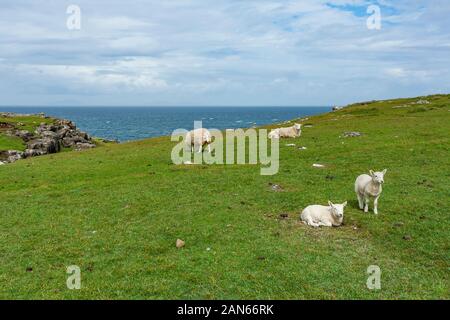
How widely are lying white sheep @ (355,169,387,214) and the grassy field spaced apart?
606mm

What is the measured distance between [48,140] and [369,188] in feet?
205

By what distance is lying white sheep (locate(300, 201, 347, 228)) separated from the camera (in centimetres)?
1881

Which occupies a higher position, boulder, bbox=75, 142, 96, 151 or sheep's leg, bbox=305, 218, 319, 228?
sheep's leg, bbox=305, 218, 319, 228

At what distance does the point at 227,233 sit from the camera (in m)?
18.6

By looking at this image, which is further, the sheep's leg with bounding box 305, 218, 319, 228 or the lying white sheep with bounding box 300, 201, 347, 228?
the sheep's leg with bounding box 305, 218, 319, 228

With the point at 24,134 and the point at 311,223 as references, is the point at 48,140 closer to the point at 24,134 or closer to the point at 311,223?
the point at 24,134

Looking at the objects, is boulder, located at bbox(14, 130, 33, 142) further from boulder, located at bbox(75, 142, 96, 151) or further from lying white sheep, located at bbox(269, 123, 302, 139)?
lying white sheep, located at bbox(269, 123, 302, 139)

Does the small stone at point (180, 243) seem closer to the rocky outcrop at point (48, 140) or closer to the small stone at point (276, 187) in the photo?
the small stone at point (276, 187)

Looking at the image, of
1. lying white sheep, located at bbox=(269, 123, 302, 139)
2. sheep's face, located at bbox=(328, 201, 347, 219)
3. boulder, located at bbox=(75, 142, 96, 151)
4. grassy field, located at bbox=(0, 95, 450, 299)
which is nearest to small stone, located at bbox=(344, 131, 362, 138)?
lying white sheep, located at bbox=(269, 123, 302, 139)

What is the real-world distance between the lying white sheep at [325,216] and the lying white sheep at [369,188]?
203 cm

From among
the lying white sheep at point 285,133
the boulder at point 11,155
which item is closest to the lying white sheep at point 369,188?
the lying white sheep at point 285,133

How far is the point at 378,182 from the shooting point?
1994cm

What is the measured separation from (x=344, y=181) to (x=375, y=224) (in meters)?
8.68

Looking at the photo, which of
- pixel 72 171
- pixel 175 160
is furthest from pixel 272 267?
pixel 72 171
